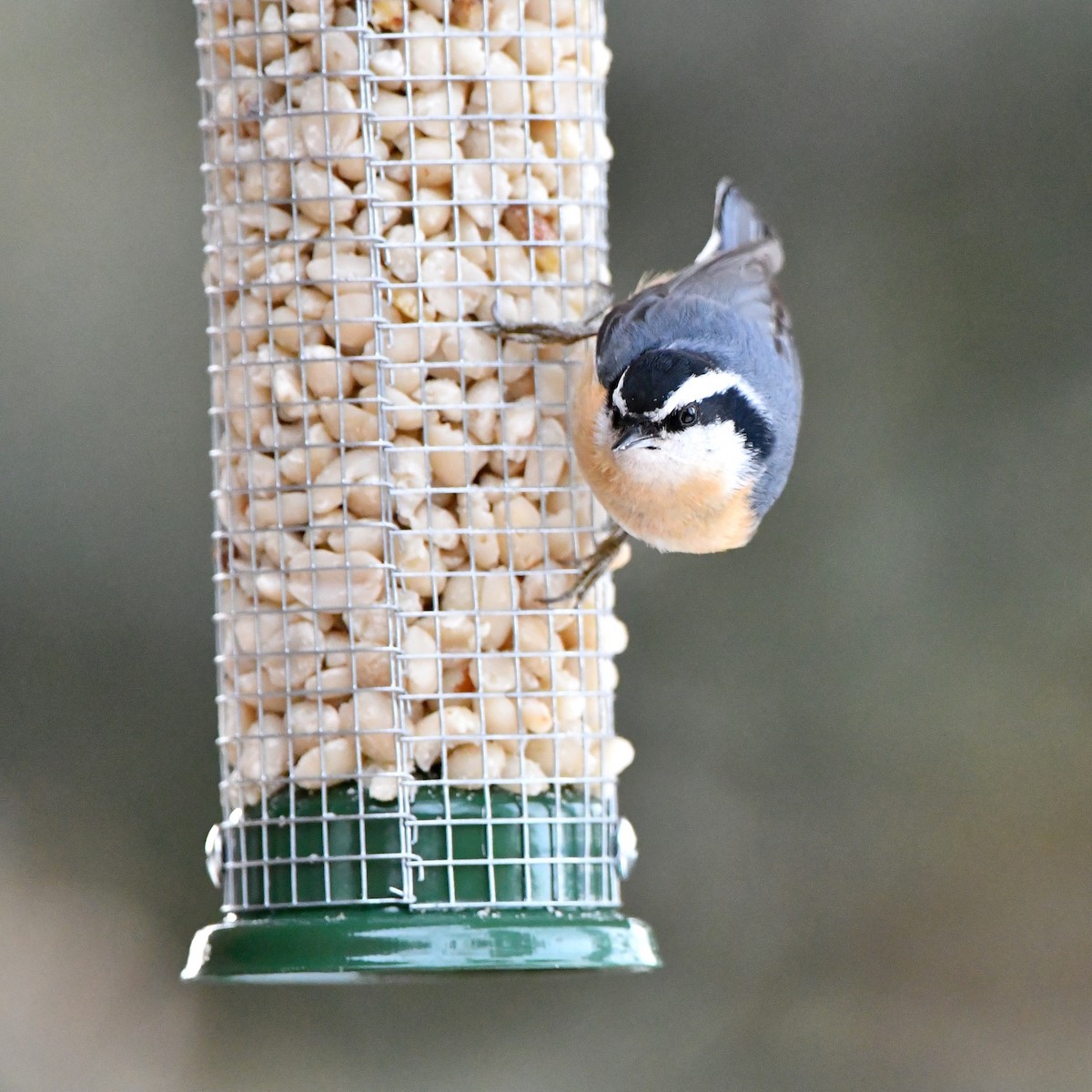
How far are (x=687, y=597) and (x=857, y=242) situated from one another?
1.36m

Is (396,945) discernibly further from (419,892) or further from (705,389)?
(705,389)

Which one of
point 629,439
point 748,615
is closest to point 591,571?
point 629,439

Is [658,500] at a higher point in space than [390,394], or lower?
lower

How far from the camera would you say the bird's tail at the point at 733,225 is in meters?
4.54

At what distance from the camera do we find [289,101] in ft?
12.6

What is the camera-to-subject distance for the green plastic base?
351cm

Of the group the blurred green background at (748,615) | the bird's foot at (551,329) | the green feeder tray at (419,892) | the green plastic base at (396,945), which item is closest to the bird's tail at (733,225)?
the bird's foot at (551,329)

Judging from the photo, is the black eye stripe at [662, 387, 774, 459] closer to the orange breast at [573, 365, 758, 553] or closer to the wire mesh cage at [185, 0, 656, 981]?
the orange breast at [573, 365, 758, 553]

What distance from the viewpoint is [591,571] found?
3.98 meters

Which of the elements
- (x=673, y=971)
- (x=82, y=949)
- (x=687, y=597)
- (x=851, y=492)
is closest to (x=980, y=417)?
(x=851, y=492)

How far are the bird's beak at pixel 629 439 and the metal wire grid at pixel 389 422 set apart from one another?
8.5 inches

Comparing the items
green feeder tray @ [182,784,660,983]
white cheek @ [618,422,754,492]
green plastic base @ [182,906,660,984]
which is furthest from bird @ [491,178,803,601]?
green plastic base @ [182,906,660,984]

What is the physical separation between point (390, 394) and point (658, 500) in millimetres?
558

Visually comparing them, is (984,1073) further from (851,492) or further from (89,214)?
(89,214)
